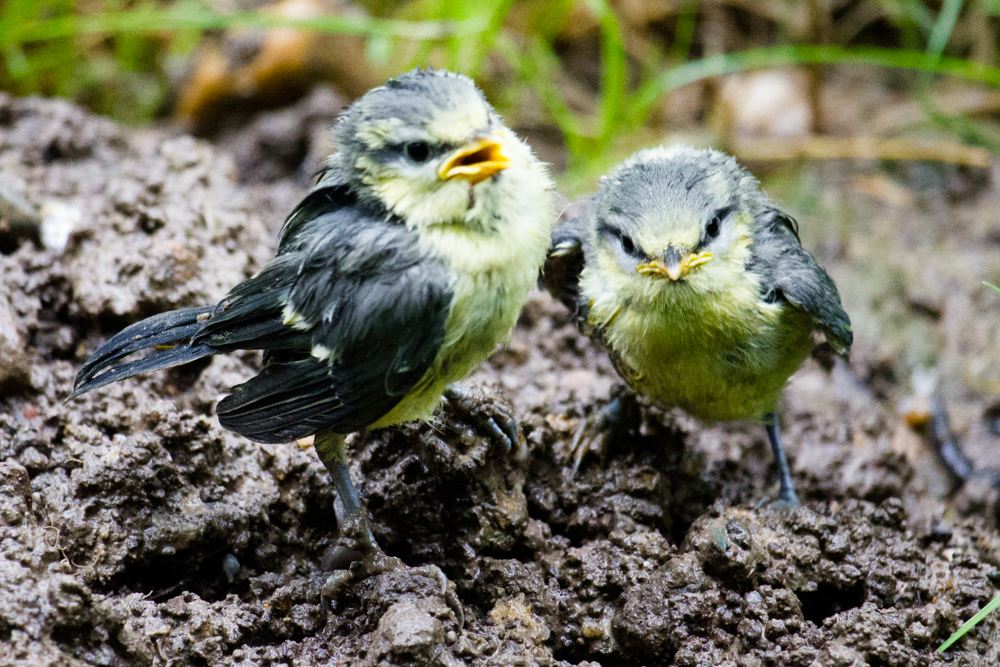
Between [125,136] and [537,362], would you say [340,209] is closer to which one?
[537,362]

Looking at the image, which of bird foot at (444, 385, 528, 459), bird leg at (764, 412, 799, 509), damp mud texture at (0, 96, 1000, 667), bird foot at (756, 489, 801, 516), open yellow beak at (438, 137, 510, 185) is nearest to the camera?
open yellow beak at (438, 137, 510, 185)

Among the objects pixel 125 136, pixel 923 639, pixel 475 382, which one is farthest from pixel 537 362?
pixel 125 136

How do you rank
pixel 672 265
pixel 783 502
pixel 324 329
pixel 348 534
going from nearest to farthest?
pixel 324 329 → pixel 348 534 → pixel 672 265 → pixel 783 502

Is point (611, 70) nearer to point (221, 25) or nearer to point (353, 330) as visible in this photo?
point (221, 25)

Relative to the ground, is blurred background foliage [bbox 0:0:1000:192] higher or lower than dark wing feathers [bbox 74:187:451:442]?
higher

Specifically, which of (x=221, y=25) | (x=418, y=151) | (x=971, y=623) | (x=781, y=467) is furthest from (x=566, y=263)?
(x=221, y=25)

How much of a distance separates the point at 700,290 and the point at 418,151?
3.56 feet

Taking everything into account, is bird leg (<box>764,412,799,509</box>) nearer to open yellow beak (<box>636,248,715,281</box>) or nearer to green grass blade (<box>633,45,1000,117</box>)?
open yellow beak (<box>636,248,715,281</box>)

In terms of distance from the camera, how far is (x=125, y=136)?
4.38 m

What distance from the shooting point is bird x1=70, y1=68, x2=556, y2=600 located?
2.26m

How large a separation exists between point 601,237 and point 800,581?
1.33 m

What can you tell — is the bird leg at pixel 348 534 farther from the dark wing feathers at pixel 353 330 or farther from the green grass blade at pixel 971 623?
the green grass blade at pixel 971 623

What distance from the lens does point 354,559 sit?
2.60 meters

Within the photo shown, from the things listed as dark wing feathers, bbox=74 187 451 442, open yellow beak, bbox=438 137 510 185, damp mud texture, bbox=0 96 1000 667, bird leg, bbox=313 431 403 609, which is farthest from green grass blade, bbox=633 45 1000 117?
bird leg, bbox=313 431 403 609
